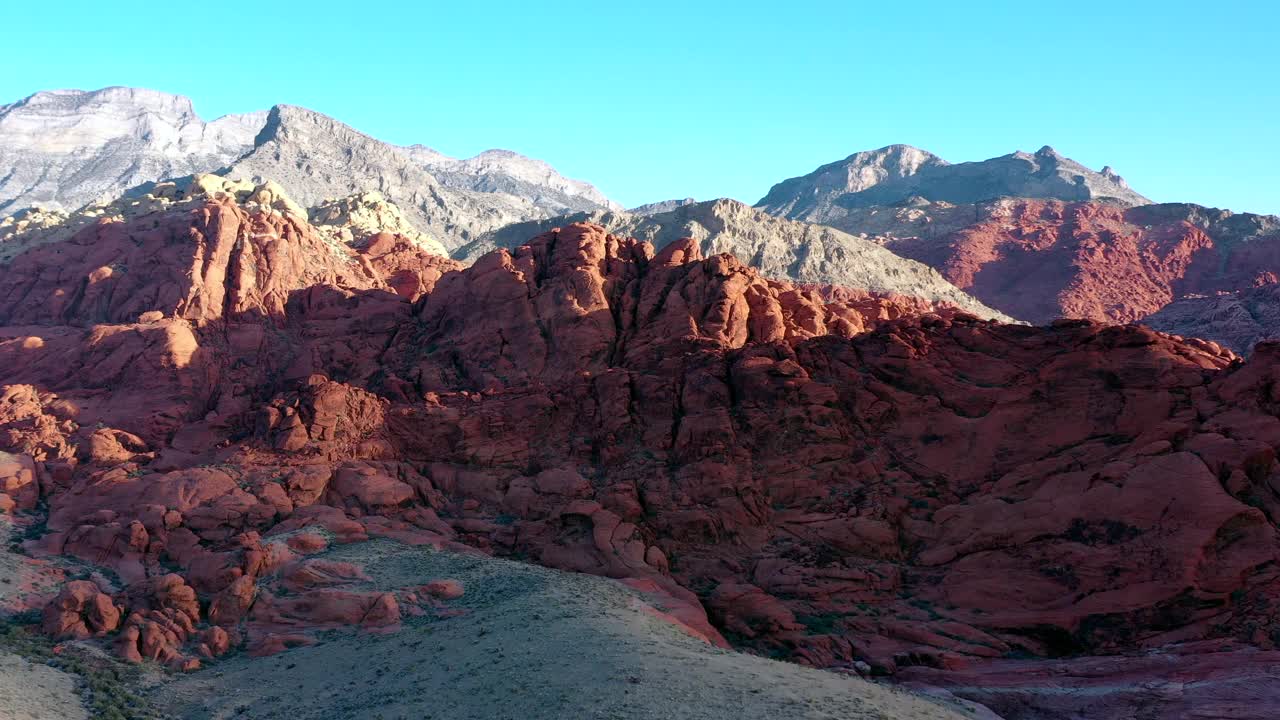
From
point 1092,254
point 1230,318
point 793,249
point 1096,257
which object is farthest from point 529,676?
point 1092,254

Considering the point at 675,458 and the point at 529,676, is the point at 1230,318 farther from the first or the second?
the point at 529,676

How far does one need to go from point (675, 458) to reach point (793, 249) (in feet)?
275

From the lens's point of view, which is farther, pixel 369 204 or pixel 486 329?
pixel 369 204

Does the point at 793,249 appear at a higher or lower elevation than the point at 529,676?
higher

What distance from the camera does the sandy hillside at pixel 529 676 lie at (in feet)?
69.9

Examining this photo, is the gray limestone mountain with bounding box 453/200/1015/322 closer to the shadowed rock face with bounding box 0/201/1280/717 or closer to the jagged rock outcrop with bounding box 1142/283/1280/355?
the jagged rock outcrop with bounding box 1142/283/1280/355

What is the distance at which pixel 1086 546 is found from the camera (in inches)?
1197

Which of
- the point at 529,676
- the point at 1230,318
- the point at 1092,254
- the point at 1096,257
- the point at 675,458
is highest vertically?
the point at 1092,254

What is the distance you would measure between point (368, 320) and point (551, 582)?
2614 centimetres

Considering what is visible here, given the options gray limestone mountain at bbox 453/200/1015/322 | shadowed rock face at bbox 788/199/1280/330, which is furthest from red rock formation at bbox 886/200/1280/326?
gray limestone mountain at bbox 453/200/1015/322

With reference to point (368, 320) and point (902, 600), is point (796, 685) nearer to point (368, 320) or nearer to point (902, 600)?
point (902, 600)

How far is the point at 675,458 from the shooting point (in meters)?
39.4

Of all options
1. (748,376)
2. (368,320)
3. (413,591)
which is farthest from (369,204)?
(413,591)

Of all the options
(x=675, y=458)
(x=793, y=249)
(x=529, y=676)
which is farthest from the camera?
(x=793, y=249)
